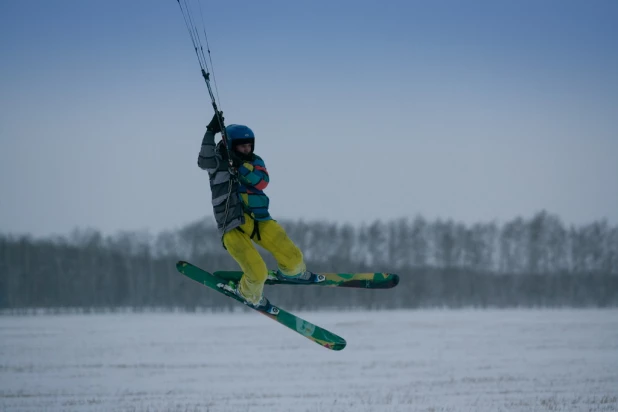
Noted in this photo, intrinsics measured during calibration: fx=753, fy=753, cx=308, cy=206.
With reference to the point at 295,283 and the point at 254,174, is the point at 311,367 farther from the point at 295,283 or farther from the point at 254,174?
the point at 254,174

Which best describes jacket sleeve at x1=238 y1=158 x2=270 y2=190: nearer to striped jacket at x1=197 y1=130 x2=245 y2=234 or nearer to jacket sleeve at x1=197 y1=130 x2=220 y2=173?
striped jacket at x1=197 y1=130 x2=245 y2=234

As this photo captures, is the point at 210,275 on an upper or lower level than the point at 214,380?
upper

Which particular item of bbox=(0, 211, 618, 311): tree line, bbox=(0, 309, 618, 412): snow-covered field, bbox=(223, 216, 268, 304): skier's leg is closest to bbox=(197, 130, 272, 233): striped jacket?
bbox=(223, 216, 268, 304): skier's leg

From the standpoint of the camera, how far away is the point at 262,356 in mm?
34500

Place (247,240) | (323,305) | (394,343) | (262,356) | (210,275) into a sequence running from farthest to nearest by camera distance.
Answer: (323,305) < (394,343) < (262,356) < (210,275) < (247,240)

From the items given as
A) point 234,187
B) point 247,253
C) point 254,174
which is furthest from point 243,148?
point 247,253

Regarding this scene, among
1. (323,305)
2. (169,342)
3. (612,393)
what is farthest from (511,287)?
(612,393)

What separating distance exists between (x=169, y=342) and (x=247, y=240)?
113 feet

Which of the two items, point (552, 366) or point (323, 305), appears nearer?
point (552, 366)

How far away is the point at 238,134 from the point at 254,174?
45 cm

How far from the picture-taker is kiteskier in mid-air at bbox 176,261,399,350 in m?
8.91

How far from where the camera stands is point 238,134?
298 inches

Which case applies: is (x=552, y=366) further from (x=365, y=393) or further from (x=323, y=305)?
(x=323, y=305)

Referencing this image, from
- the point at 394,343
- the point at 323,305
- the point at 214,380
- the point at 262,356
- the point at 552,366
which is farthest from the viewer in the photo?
the point at 323,305
